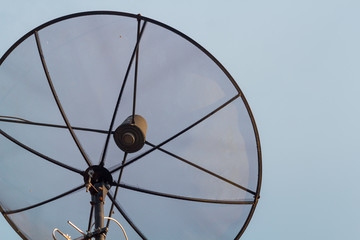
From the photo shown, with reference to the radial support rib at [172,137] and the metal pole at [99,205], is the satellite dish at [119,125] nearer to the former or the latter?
the radial support rib at [172,137]

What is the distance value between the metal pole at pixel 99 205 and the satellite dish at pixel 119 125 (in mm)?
597

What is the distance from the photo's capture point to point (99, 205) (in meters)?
5.16

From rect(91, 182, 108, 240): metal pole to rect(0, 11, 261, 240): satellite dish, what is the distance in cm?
60

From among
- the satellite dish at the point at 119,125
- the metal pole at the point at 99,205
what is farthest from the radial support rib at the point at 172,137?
the metal pole at the point at 99,205

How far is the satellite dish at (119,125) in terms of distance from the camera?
6168 mm

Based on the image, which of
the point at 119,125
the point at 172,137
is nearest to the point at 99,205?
the point at 119,125

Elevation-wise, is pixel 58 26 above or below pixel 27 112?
above

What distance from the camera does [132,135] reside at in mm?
5758

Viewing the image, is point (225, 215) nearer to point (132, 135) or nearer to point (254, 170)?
point (254, 170)

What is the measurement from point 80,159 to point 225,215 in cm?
223

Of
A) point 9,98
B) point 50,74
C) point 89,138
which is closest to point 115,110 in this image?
point 89,138

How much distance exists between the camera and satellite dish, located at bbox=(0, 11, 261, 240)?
617cm

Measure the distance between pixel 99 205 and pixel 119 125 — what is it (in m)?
1.36

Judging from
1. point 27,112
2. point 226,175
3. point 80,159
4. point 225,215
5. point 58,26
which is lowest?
point 225,215
